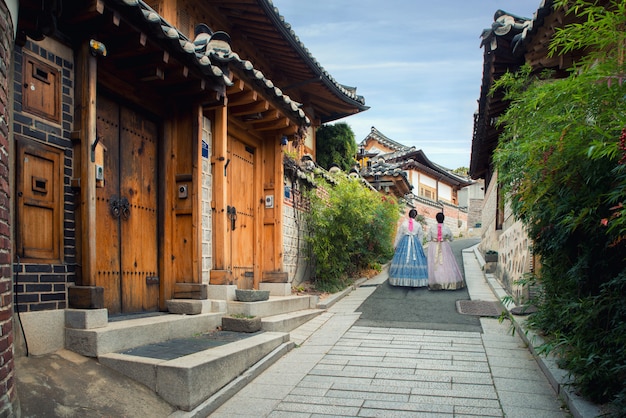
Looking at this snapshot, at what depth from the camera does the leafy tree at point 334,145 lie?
16859 millimetres

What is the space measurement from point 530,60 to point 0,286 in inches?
268

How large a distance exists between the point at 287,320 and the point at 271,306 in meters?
0.38

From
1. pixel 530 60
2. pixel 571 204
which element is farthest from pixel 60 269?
A: pixel 530 60

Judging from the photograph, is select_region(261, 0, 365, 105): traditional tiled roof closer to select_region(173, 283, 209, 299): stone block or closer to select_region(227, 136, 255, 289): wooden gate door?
select_region(227, 136, 255, 289): wooden gate door

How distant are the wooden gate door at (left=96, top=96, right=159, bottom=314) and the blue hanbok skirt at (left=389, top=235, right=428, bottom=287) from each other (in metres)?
6.63

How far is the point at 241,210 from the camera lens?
28.4ft

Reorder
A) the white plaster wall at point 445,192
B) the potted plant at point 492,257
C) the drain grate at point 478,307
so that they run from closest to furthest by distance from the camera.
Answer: the drain grate at point 478,307 < the potted plant at point 492,257 < the white plaster wall at point 445,192

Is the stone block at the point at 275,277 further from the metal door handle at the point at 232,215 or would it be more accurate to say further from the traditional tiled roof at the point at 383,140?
the traditional tiled roof at the point at 383,140

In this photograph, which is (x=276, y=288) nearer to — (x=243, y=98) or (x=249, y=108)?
(x=249, y=108)

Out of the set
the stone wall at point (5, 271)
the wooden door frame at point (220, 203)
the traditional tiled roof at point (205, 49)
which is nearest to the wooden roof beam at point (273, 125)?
the traditional tiled roof at point (205, 49)

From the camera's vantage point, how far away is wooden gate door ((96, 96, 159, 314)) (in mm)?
5648

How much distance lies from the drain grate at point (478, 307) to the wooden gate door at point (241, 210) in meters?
3.80

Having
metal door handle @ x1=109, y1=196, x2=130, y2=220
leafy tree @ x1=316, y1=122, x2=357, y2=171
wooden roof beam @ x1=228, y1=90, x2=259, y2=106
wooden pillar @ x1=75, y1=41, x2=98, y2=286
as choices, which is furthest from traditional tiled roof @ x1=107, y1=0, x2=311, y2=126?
leafy tree @ x1=316, y1=122, x2=357, y2=171

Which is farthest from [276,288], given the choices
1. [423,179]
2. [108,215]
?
[423,179]
